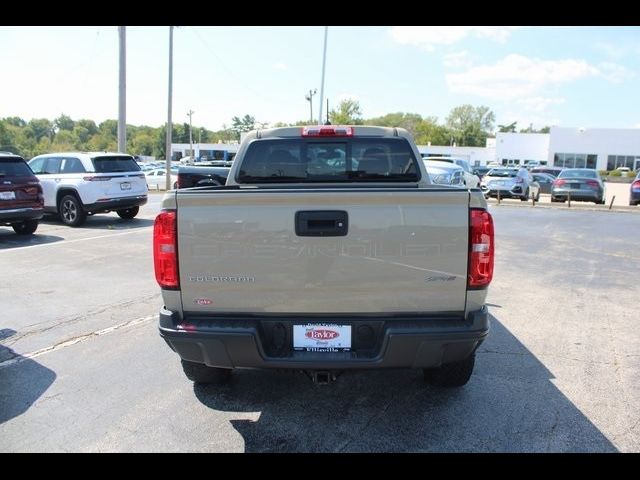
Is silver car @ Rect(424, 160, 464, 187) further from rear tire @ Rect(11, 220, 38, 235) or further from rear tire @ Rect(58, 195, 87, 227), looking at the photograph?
rear tire @ Rect(11, 220, 38, 235)

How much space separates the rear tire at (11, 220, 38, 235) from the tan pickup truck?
9.82m

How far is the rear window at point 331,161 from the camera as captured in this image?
473 centimetres

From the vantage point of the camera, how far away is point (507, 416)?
3.50 meters

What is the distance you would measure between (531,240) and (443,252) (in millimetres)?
9245

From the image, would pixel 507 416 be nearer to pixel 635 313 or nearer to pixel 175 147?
pixel 635 313

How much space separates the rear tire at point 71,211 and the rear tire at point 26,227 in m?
1.26

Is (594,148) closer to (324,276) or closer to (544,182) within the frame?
(544,182)

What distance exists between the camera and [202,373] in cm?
377

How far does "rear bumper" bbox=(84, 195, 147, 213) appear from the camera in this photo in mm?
12438

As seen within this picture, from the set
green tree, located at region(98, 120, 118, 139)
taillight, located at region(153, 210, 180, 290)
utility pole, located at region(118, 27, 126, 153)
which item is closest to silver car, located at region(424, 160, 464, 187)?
utility pole, located at region(118, 27, 126, 153)
